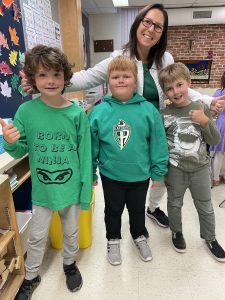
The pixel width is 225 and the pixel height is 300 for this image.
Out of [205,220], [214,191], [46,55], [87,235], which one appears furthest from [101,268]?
[214,191]

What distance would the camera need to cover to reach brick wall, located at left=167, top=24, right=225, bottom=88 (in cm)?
555

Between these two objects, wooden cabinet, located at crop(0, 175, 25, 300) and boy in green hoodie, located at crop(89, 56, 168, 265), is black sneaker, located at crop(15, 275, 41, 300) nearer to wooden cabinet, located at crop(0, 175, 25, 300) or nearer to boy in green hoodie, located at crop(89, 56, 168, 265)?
wooden cabinet, located at crop(0, 175, 25, 300)

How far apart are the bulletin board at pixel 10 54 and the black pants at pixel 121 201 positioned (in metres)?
0.97

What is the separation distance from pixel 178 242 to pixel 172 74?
1.07m

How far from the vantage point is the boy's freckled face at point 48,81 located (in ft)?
3.59

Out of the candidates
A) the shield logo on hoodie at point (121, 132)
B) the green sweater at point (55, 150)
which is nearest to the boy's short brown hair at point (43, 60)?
the green sweater at point (55, 150)

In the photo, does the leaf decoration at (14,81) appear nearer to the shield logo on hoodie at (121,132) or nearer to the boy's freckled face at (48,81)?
the boy's freckled face at (48,81)

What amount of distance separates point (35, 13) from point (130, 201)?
6.37 feet

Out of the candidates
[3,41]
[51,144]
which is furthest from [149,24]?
[3,41]

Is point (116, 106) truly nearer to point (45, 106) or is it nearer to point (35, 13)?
point (45, 106)

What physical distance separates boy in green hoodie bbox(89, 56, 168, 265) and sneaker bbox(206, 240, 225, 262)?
0.61 m

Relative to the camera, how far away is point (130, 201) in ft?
4.71

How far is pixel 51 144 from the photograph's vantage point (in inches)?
45.3

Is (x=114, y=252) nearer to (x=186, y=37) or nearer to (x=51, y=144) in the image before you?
(x=51, y=144)
